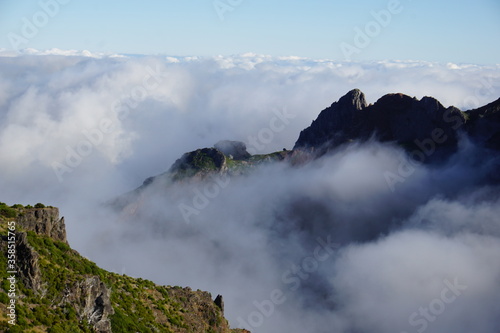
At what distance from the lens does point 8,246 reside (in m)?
52.2

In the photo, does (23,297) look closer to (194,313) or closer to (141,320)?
(141,320)

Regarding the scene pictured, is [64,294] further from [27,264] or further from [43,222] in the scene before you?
[43,222]

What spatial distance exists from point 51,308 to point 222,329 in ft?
127

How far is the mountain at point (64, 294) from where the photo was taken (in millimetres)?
48125

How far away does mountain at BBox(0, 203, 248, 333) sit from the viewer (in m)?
48.1

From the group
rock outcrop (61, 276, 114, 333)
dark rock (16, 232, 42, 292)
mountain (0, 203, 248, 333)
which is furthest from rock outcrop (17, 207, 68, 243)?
rock outcrop (61, 276, 114, 333)

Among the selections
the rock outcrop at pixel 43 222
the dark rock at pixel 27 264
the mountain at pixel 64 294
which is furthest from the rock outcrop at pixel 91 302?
the rock outcrop at pixel 43 222

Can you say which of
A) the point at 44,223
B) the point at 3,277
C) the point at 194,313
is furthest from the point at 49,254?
the point at 194,313

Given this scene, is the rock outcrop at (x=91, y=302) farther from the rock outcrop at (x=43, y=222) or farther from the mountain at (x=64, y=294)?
the rock outcrop at (x=43, y=222)

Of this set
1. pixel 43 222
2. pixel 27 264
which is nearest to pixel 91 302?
pixel 27 264

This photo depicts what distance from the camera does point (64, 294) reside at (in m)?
52.8

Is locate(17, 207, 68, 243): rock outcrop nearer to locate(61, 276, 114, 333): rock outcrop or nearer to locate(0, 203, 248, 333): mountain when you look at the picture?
locate(0, 203, 248, 333): mountain

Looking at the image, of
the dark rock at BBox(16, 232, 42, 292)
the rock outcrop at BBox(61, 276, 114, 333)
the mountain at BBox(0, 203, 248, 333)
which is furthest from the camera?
the rock outcrop at BBox(61, 276, 114, 333)

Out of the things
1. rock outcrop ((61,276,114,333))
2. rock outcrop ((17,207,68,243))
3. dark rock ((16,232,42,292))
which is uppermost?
rock outcrop ((17,207,68,243))
